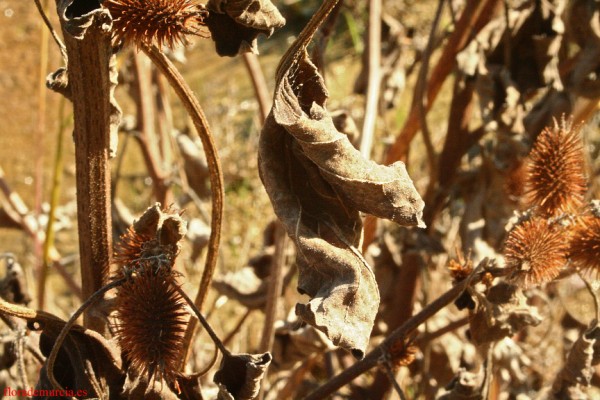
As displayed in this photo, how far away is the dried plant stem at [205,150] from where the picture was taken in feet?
3.17

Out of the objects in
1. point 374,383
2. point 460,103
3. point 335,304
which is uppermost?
point 460,103

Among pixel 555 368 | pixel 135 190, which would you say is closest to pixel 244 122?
pixel 135 190

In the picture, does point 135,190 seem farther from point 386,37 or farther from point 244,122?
point 386,37

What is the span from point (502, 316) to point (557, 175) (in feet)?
0.70

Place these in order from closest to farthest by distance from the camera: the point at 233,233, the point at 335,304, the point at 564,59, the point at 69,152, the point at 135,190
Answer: the point at 335,304 < the point at 564,59 < the point at 233,233 < the point at 135,190 < the point at 69,152

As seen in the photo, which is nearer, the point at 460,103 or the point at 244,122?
the point at 460,103

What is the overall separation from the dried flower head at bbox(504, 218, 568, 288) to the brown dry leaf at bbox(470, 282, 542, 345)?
71 millimetres

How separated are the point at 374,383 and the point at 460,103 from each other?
2.23 ft

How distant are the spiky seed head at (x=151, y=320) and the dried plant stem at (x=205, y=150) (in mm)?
124

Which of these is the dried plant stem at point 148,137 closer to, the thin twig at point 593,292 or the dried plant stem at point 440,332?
the dried plant stem at point 440,332

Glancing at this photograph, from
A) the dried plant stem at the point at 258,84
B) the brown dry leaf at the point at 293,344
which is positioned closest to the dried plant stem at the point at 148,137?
the dried plant stem at the point at 258,84

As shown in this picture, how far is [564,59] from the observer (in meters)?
1.91

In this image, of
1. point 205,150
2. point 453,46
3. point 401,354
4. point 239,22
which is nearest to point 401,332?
point 401,354

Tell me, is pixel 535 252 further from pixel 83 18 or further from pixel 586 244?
pixel 83 18
